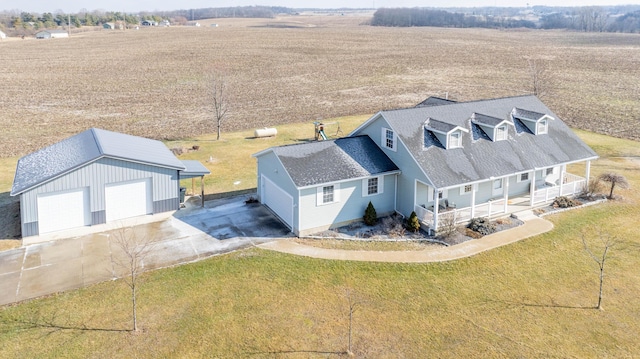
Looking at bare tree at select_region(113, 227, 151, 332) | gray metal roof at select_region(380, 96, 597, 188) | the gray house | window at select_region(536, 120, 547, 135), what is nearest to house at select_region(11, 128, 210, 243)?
bare tree at select_region(113, 227, 151, 332)

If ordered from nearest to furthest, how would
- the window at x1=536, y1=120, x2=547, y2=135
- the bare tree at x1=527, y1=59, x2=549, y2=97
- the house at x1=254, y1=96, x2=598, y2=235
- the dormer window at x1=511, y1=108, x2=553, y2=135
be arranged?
1. the house at x1=254, y1=96, x2=598, y2=235
2. the dormer window at x1=511, y1=108, x2=553, y2=135
3. the window at x1=536, y1=120, x2=547, y2=135
4. the bare tree at x1=527, y1=59, x2=549, y2=97

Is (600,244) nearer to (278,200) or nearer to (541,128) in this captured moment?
(541,128)

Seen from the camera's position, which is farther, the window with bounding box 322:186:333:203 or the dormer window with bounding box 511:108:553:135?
the dormer window with bounding box 511:108:553:135

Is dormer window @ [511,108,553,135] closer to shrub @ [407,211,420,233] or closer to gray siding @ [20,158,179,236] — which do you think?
shrub @ [407,211,420,233]

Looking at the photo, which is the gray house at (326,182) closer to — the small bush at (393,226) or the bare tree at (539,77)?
the small bush at (393,226)

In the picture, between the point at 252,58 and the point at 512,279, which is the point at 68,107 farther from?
the point at 512,279

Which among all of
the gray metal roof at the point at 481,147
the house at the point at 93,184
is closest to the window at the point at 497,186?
the gray metal roof at the point at 481,147
